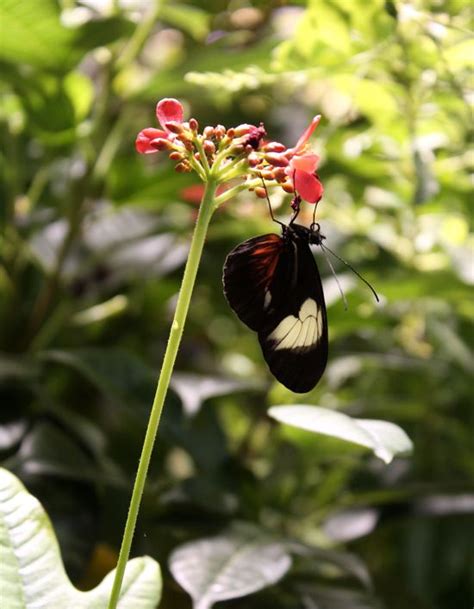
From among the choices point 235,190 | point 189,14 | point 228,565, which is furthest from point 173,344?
point 189,14

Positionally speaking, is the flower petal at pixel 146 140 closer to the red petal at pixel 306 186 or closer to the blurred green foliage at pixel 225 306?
the red petal at pixel 306 186

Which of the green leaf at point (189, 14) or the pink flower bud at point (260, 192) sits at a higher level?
the pink flower bud at point (260, 192)

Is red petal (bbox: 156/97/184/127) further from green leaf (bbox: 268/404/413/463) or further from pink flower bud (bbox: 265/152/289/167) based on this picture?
green leaf (bbox: 268/404/413/463)

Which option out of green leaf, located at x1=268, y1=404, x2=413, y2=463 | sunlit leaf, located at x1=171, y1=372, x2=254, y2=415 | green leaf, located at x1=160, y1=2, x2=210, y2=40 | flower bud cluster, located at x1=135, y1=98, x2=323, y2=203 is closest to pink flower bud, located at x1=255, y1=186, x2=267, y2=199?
flower bud cluster, located at x1=135, y1=98, x2=323, y2=203

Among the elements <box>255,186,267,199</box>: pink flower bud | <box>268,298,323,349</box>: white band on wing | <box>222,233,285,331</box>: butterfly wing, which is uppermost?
<box>255,186,267,199</box>: pink flower bud

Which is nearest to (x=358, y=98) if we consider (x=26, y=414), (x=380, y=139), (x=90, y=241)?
(x=380, y=139)

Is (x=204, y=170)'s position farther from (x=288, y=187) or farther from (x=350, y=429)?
(x=350, y=429)

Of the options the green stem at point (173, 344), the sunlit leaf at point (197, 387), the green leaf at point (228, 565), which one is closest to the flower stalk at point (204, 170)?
the green stem at point (173, 344)
